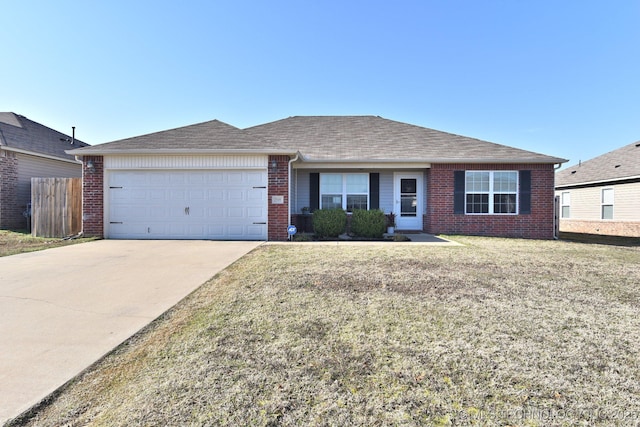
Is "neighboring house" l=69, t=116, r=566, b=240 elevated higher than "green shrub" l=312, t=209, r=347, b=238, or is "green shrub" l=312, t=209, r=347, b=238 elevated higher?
"neighboring house" l=69, t=116, r=566, b=240

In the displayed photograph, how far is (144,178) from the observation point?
10.0m

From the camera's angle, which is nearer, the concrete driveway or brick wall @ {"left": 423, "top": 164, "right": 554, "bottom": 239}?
the concrete driveway

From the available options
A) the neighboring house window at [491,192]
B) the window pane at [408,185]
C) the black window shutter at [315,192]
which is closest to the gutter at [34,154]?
the black window shutter at [315,192]

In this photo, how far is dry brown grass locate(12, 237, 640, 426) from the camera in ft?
6.10

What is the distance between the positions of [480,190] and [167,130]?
38.2ft

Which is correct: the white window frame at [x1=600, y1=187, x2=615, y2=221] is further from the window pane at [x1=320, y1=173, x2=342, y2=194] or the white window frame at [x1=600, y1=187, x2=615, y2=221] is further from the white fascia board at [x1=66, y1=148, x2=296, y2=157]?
the white fascia board at [x1=66, y1=148, x2=296, y2=157]

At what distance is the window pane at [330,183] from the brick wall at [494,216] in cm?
348

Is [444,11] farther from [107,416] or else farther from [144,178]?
[107,416]

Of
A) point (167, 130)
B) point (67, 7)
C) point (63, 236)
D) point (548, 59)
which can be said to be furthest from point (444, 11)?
point (63, 236)

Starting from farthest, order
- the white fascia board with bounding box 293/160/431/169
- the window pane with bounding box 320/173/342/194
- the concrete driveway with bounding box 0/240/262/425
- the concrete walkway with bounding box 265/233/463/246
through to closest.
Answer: the window pane with bounding box 320/173/342/194, the white fascia board with bounding box 293/160/431/169, the concrete walkway with bounding box 265/233/463/246, the concrete driveway with bounding box 0/240/262/425

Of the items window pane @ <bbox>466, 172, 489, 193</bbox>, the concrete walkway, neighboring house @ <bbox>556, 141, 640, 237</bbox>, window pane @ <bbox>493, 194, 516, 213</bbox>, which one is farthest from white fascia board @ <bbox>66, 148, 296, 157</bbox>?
neighboring house @ <bbox>556, 141, 640, 237</bbox>

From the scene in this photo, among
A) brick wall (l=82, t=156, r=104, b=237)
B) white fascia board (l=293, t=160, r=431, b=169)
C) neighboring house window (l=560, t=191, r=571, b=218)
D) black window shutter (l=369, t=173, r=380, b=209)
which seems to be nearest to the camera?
brick wall (l=82, t=156, r=104, b=237)

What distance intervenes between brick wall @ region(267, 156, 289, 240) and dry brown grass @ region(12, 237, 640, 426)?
16.2ft

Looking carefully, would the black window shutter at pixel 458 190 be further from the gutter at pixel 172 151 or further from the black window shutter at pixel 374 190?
the gutter at pixel 172 151
